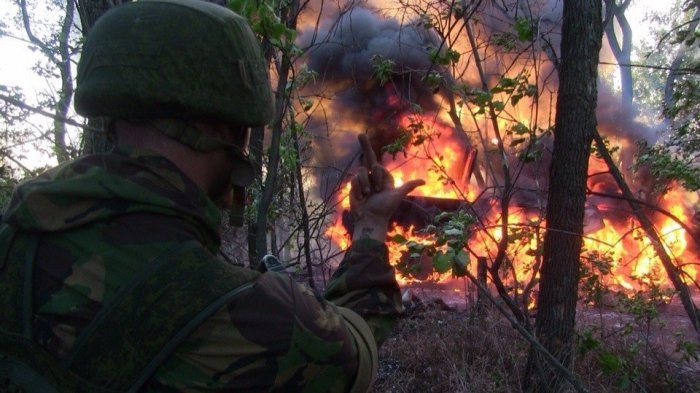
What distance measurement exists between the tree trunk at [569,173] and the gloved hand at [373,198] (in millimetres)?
1878

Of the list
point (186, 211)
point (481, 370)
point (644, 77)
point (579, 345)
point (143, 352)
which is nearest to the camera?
point (143, 352)

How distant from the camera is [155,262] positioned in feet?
3.42

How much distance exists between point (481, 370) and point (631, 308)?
4.80 feet

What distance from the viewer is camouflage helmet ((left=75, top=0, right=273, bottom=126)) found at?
1206 mm

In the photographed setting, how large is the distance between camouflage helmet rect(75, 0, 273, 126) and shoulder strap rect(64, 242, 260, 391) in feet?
1.28

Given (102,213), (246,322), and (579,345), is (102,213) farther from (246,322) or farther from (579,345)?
(579,345)

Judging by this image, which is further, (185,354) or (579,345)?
(579,345)

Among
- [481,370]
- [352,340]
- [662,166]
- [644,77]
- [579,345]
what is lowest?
[481,370]

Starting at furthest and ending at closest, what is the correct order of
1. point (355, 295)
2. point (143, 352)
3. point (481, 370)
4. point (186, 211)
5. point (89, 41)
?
point (481, 370) < point (355, 295) < point (89, 41) < point (186, 211) < point (143, 352)

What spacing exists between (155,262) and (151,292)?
0.06 meters

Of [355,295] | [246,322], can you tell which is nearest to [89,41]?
[246,322]

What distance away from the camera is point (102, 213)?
1.08 m

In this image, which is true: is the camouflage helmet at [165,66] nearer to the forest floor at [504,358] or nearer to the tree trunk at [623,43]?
the forest floor at [504,358]

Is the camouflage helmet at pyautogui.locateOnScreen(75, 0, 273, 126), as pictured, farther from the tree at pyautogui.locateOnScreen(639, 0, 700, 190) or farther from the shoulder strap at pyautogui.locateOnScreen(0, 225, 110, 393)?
the tree at pyautogui.locateOnScreen(639, 0, 700, 190)
